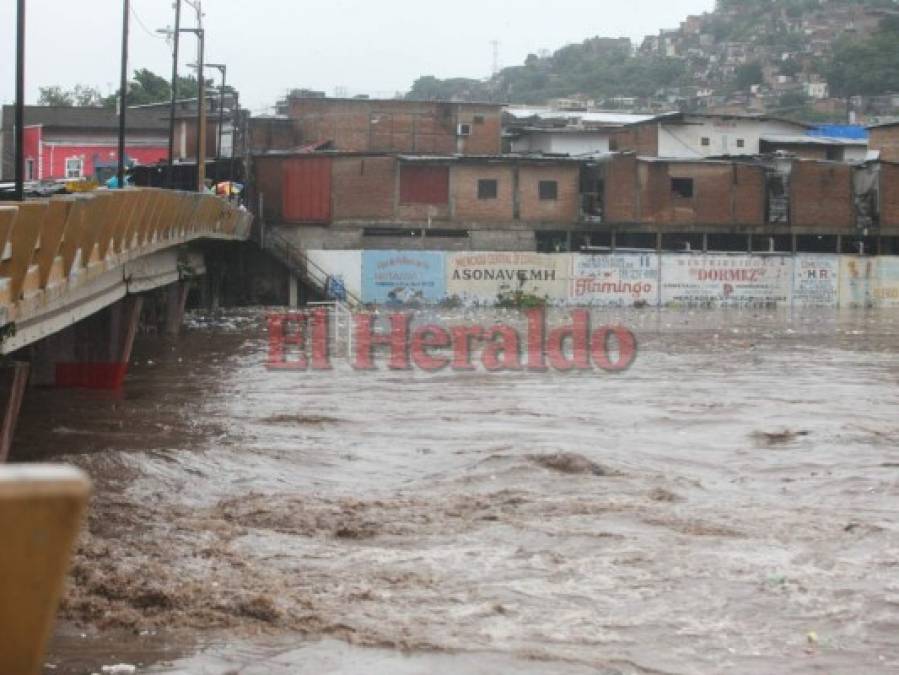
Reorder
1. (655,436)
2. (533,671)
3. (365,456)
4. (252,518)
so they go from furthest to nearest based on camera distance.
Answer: (655,436), (365,456), (252,518), (533,671)

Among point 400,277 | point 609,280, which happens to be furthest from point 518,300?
point 400,277

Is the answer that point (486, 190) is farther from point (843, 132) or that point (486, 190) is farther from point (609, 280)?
point (843, 132)

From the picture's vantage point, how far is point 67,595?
8.32 m

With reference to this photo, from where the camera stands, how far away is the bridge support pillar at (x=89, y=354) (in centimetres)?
2020

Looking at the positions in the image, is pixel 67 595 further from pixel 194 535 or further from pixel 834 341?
pixel 834 341

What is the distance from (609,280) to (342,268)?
10.4 meters

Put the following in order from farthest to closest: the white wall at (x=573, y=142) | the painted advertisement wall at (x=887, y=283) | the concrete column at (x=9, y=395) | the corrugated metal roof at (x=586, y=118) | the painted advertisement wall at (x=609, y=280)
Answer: the corrugated metal roof at (x=586, y=118)
the white wall at (x=573, y=142)
the painted advertisement wall at (x=887, y=283)
the painted advertisement wall at (x=609, y=280)
the concrete column at (x=9, y=395)

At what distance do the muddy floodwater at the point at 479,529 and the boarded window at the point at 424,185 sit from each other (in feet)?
105

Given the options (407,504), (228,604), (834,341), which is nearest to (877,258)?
(834,341)

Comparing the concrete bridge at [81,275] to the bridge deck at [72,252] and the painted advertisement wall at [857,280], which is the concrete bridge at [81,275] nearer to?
the bridge deck at [72,252]

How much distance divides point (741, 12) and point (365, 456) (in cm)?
19205

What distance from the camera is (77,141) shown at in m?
60.3

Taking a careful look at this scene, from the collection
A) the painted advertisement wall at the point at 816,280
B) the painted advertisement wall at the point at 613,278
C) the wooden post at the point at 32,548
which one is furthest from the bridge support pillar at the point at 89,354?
the painted advertisement wall at the point at 816,280

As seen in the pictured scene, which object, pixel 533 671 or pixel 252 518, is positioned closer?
pixel 533 671
